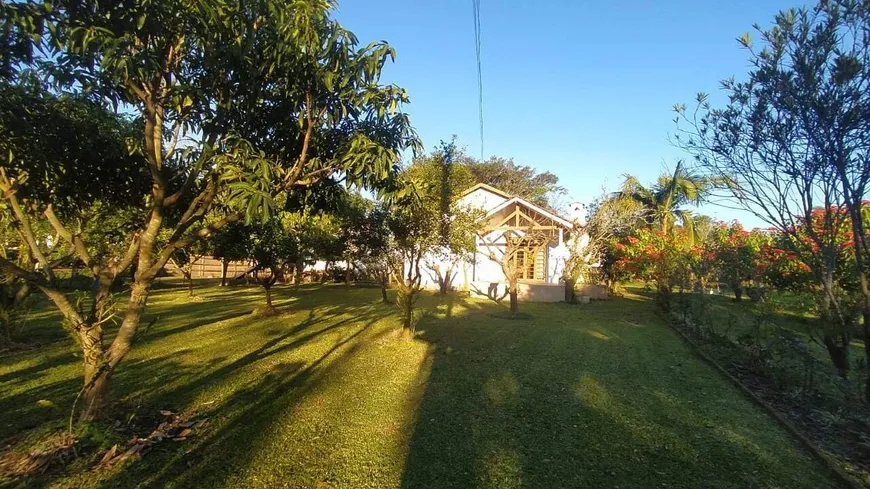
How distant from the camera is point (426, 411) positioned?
540 centimetres

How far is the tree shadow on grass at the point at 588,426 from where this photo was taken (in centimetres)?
394

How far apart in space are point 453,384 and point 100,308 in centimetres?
436

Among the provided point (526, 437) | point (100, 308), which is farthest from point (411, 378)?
point (100, 308)

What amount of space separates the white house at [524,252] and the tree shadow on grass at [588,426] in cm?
1047

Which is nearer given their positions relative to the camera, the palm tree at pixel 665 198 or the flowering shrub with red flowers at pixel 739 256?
the flowering shrub with red flowers at pixel 739 256

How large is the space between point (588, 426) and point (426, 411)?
1.85 meters

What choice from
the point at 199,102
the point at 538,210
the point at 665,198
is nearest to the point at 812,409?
the point at 199,102

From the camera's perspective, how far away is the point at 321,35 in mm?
3826

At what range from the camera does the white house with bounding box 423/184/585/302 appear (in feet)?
63.5

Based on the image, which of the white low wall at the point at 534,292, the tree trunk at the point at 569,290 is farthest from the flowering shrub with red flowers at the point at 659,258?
the white low wall at the point at 534,292

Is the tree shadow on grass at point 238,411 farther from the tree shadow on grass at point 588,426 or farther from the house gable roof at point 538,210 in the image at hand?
the house gable roof at point 538,210

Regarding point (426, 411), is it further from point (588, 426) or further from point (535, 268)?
point (535, 268)

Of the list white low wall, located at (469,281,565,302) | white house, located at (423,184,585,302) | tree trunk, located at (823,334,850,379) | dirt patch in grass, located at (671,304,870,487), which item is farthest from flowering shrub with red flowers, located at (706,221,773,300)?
tree trunk, located at (823,334,850,379)

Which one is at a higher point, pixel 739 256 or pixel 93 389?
pixel 739 256
